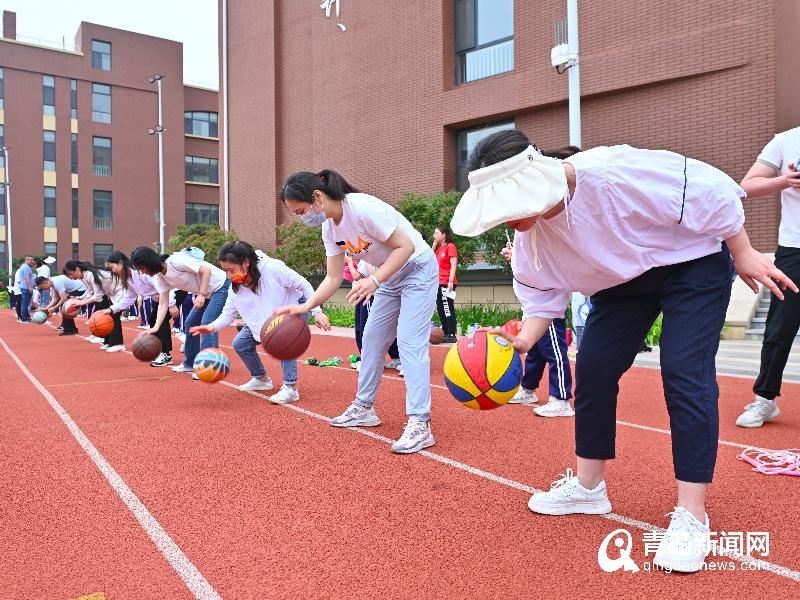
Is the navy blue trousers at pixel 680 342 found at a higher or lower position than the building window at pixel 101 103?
lower

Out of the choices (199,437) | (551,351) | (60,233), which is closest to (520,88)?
(551,351)

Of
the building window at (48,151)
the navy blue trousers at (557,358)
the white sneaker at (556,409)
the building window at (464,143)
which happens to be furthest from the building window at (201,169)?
the white sneaker at (556,409)

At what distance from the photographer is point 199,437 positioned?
503 centimetres

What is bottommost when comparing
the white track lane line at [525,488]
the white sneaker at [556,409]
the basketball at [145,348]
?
the white track lane line at [525,488]

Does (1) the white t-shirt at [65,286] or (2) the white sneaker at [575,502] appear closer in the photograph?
(2) the white sneaker at [575,502]

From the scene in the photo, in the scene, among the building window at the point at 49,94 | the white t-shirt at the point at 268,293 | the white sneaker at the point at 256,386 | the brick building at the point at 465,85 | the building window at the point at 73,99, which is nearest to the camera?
the white t-shirt at the point at 268,293

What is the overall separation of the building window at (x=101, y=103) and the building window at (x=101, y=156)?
156 cm

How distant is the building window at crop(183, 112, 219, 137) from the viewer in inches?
2020

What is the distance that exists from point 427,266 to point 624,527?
2339 mm

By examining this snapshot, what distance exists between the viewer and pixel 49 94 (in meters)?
47.2

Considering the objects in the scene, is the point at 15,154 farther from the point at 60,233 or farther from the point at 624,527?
the point at 624,527

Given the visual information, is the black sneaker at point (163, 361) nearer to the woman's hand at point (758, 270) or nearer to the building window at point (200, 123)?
the woman's hand at point (758, 270)

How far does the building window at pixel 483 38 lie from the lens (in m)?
17.6

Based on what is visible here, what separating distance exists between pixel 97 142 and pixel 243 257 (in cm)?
4854
